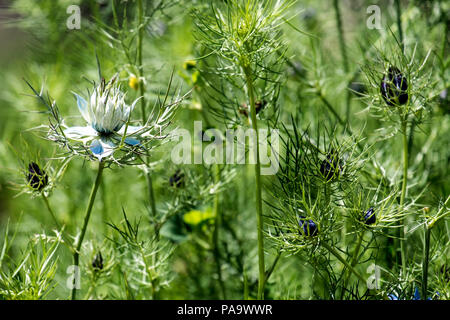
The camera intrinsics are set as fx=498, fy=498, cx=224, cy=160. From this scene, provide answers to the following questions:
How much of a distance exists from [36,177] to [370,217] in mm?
311

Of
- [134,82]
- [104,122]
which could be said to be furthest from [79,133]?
[134,82]

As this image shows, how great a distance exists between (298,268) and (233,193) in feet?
0.50

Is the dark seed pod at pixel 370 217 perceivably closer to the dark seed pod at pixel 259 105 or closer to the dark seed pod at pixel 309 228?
the dark seed pod at pixel 309 228

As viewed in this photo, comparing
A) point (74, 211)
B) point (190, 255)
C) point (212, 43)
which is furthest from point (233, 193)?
point (212, 43)

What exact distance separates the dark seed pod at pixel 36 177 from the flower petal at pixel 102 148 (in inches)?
3.6

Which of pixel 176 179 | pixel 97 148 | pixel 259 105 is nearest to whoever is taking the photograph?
pixel 97 148

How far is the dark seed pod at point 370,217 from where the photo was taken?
0.43 meters

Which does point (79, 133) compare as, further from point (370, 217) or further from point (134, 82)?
point (370, 217)

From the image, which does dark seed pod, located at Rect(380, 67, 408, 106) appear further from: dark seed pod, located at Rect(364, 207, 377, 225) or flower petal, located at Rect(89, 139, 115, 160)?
flower petal, located at Rect(89, 139, 115, 160)

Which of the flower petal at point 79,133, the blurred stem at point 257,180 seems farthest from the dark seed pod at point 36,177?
the blurred stem at point 257,180

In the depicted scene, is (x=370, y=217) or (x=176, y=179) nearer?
(x=370, y=217)

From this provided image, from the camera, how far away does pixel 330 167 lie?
440 millimetres
